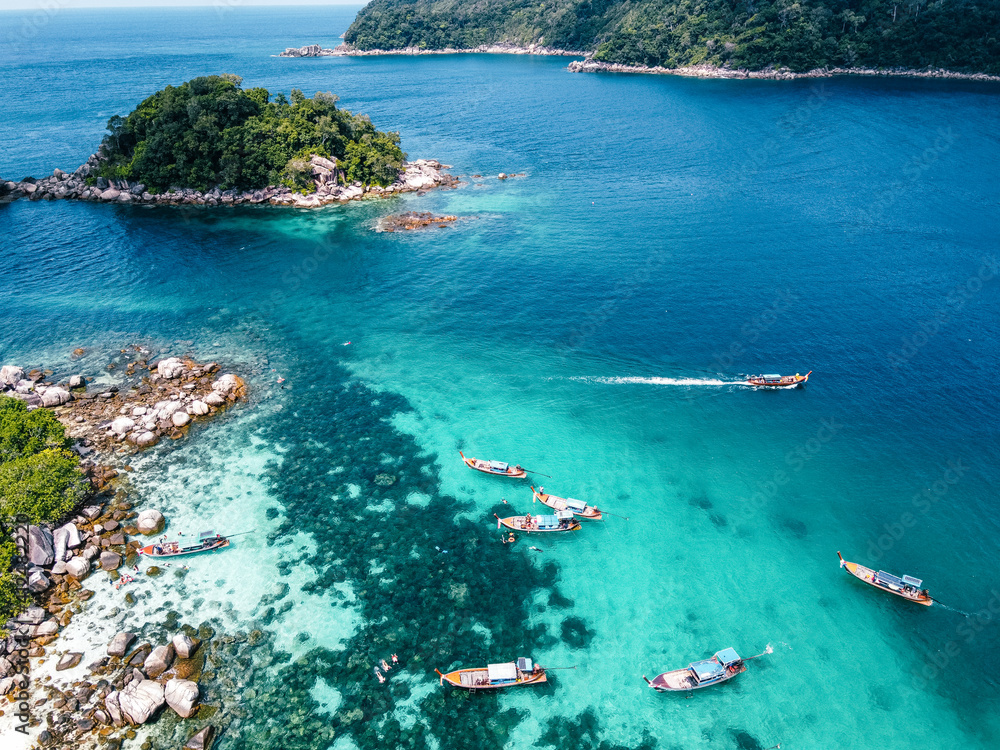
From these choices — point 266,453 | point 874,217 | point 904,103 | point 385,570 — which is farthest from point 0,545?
point 904,103

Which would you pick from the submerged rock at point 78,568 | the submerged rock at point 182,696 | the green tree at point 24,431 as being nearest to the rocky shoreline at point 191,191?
the green tree at point 24,431

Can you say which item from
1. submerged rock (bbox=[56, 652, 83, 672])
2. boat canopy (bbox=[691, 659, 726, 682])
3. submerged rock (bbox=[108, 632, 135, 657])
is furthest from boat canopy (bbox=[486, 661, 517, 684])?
submerged rock (bbox=[56, 652, 83, 672])

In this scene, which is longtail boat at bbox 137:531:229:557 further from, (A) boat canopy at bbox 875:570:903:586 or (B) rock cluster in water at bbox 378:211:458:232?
(B) rock cluster in water at bbox 378:211:458:232

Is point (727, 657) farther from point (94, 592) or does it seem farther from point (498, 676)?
point (94, 592)

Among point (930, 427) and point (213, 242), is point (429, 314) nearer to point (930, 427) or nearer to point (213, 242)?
point (213, 242)

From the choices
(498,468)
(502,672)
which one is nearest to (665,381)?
(498,468)

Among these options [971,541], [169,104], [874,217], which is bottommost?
[971,541]
